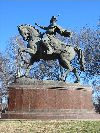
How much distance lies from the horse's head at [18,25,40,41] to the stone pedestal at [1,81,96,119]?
2.62 metres

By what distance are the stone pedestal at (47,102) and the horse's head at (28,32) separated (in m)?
2.62

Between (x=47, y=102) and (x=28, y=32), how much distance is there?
4.02 m

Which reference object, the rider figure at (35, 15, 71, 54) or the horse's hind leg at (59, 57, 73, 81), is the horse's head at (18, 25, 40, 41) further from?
the horse's hind leg at (59, 57, 73, 81)

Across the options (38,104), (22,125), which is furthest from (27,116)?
(22,125)

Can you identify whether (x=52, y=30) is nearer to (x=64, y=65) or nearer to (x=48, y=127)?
(x=64, y=65)

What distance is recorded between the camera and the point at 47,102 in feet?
60.3

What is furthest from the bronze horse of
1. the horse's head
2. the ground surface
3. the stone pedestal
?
the ground surface

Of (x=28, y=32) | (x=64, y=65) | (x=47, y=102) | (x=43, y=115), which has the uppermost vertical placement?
(x=28, y=32)

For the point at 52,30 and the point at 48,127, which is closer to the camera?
the point at 48,127

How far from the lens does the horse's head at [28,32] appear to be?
1978 cm

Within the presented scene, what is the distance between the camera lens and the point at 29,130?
13969 millimetres

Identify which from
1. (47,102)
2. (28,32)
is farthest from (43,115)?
(28,32)

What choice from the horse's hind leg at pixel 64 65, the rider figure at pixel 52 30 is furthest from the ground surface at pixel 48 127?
the rider figure at pixel 52 30

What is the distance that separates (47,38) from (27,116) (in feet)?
14.3
